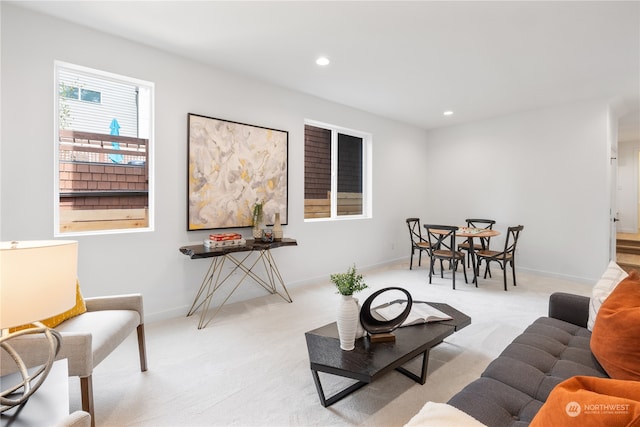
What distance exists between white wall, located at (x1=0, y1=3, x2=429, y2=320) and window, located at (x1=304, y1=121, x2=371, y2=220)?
23 cm

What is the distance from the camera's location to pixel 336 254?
193 inches

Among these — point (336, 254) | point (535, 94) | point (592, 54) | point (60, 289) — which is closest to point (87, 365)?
point (60, 289)

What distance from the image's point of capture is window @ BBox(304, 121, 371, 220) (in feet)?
15.5

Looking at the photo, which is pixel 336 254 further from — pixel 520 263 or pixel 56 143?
pixel 56 143

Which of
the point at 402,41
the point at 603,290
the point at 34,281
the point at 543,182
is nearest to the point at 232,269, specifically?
the point at 34,281

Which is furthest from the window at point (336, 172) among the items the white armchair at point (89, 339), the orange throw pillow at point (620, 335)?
the orange throw pillow at point (620, 335)

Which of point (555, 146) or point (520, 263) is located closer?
point (555, 146)

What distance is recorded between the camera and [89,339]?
1.56 metres

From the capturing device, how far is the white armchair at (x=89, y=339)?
1.48 meters

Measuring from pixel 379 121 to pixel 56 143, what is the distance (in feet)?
14.6

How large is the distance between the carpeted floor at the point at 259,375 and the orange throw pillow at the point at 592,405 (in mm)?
1192

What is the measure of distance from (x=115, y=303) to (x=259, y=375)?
1073 mm
